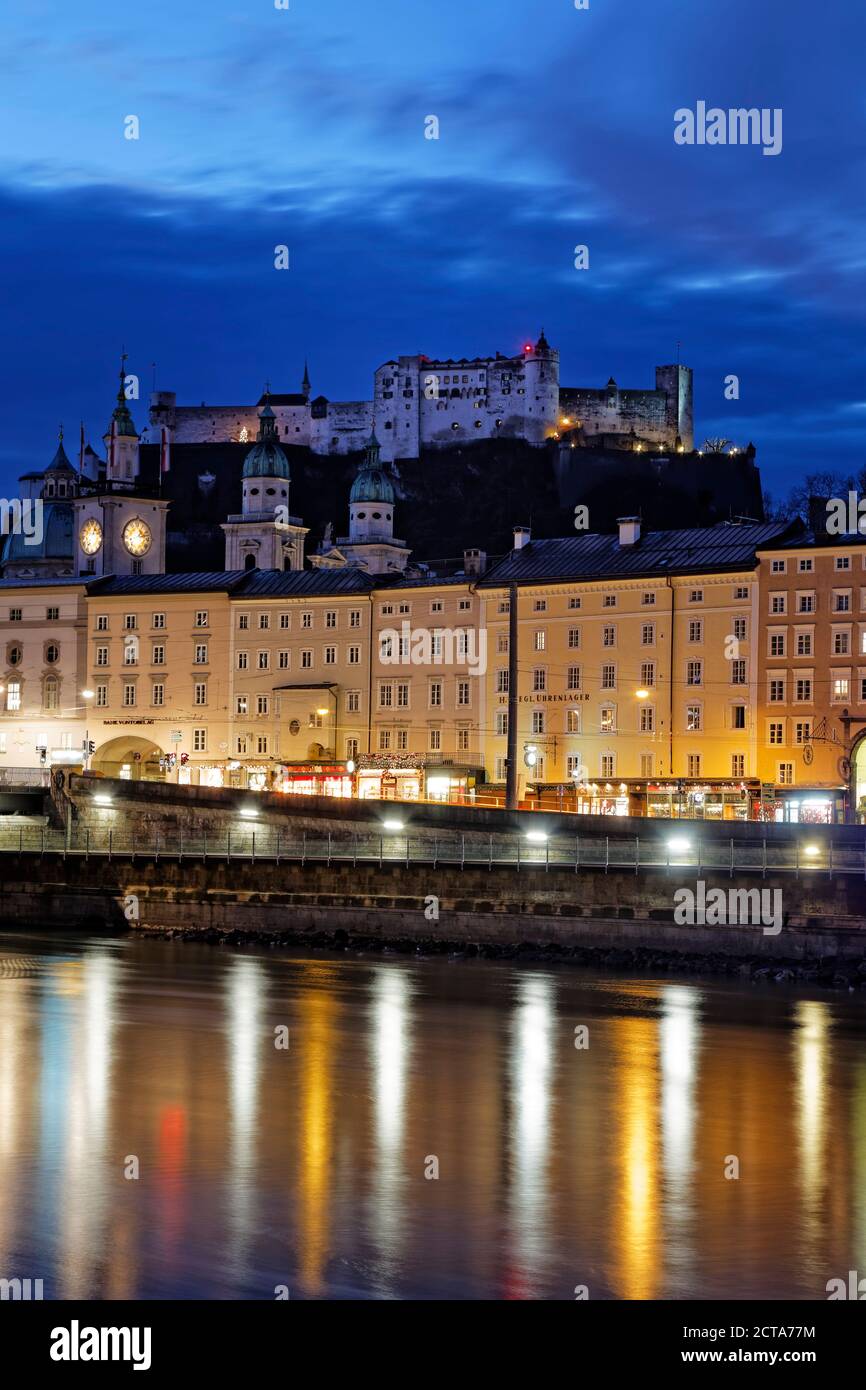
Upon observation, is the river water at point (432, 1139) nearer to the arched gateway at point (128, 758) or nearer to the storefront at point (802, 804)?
the storefront at point (802, 804)

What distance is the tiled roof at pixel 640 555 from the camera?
71250 mm

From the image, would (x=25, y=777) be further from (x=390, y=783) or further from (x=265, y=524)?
(x=265, y=524)

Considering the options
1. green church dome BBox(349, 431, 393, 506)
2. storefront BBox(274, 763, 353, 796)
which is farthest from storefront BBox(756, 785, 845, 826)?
green church dome BBox(349, 431, 393, 506)

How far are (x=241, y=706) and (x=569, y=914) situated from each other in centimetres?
3750

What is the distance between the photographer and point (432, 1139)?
26.8 metres

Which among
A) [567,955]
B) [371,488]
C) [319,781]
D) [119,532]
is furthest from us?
[371,488]

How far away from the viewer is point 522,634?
252 ft

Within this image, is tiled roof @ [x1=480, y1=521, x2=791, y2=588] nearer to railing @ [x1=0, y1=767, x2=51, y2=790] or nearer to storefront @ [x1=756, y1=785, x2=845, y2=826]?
storefront @ [x1=756, y1=785, x2=845, y2=826]

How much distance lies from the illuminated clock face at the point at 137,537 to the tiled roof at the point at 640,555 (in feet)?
103

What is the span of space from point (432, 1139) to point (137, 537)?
8182cm

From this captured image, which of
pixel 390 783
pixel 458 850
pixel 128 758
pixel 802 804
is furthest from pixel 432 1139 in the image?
pixel 128 758

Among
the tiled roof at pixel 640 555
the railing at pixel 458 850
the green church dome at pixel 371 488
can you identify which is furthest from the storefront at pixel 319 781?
the green church dome at pixel 371 488
